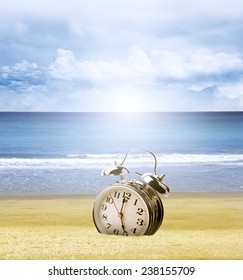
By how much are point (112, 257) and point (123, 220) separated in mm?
249

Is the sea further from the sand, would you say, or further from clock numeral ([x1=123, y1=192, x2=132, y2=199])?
the sand

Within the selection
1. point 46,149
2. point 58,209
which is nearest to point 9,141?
point 46,149

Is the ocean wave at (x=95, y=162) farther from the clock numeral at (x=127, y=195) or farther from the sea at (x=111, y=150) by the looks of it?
the clock numeral at (x=127, y=195)

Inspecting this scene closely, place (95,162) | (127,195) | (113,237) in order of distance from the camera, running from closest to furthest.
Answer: (127,195) → (113,237) → (95,162)

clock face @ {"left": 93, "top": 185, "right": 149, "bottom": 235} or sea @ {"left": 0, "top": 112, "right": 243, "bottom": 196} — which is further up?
sea @ {"left": 0, "top": 112, "right": 243, "bottom": 196}

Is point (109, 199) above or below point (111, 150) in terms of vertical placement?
below

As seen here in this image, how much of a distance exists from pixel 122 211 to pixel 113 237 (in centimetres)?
16

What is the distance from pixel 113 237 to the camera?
1.59 m

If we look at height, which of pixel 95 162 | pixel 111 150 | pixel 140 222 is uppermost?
pixel 111 150

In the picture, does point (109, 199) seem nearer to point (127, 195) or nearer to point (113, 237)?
point (127, 195)

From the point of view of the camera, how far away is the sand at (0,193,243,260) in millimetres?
1717

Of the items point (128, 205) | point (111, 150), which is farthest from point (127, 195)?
point (111, 150)

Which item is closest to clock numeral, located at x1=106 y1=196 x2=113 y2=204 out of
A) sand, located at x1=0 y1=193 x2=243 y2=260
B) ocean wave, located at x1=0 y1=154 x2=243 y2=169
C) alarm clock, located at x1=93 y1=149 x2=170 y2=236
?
alarm clock, located at x1=93 y1=149 x2=170 y2=236
